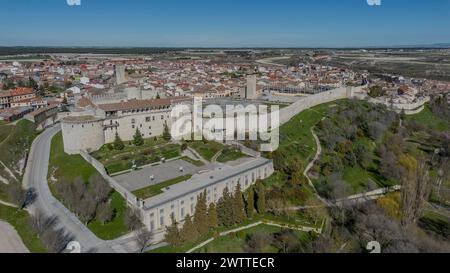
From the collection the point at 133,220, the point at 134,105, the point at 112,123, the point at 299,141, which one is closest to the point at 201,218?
the point at 133,220

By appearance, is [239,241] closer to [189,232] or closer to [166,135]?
[189,232]

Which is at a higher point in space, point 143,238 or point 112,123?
point 112,123

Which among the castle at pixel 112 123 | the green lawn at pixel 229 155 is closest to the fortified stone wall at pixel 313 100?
the green lawn at pixel 229 155

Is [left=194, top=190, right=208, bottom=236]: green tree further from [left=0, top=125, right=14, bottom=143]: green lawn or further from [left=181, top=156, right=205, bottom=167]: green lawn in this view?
[left=0, top=125, right=14, bottom=143]: green lawn

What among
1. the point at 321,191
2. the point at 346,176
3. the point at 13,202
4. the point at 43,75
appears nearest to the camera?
the point at 13,202
